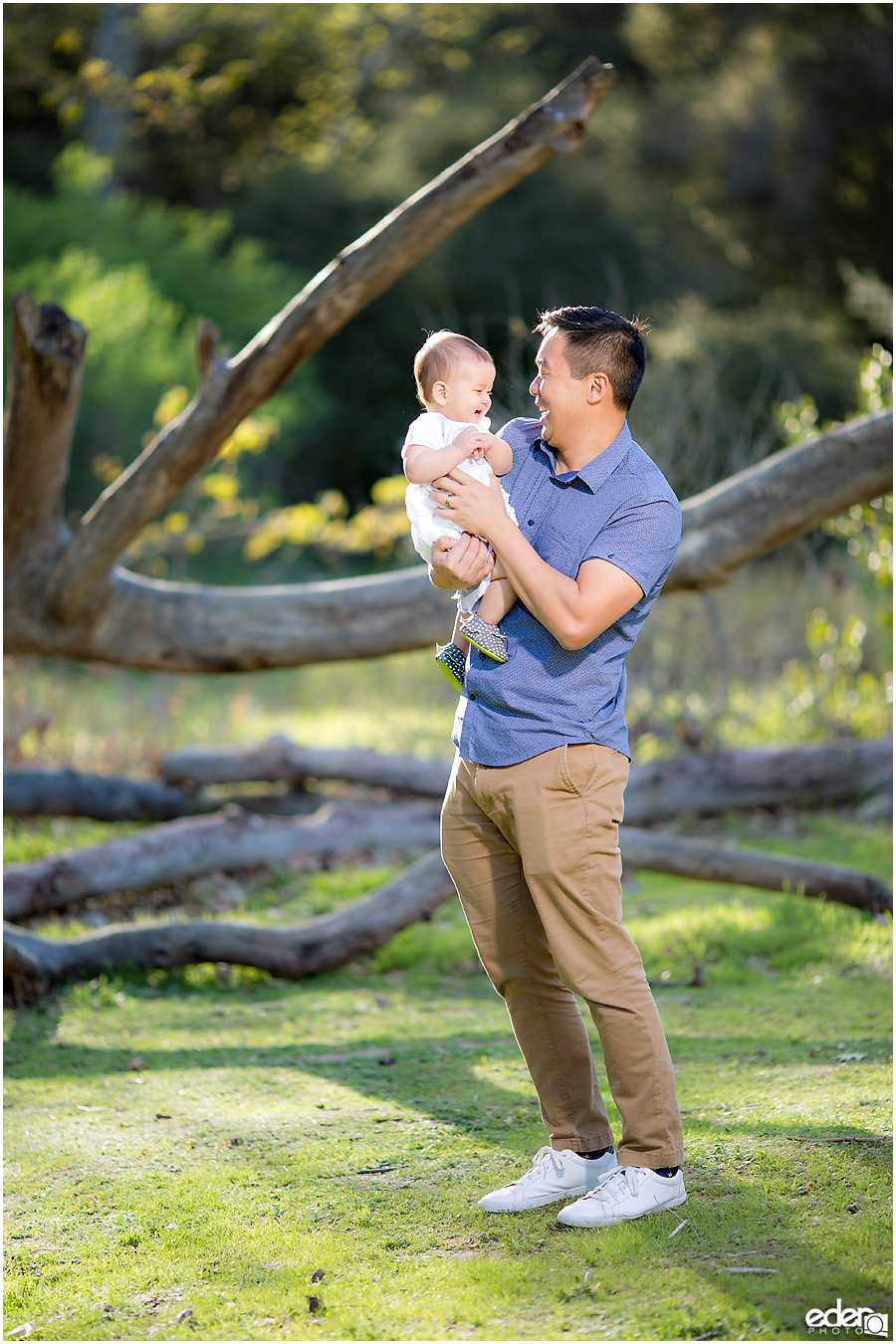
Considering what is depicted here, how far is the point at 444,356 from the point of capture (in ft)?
8.88

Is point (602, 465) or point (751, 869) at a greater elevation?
point (602, 465)

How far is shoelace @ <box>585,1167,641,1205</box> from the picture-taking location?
265cm

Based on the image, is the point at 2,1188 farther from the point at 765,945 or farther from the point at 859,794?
the point at 859,794

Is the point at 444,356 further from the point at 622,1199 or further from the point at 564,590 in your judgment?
the point at 622,1199

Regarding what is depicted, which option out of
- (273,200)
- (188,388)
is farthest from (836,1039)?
(273,200)

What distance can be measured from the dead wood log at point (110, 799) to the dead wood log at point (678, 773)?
151mm

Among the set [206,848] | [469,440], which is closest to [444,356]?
[469,440]

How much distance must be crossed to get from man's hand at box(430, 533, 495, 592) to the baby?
0.8 inches

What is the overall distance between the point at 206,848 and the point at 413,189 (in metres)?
17.3

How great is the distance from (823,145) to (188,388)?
13159 mm

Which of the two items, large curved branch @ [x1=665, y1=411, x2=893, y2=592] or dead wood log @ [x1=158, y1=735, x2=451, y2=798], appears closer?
large curved branch @ [x1=665, y1=411, x2=893, y2=592]

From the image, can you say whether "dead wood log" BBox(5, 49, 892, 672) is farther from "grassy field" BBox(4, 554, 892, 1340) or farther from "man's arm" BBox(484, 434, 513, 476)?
"man's arm" BBox(484, 434, 513, 476)

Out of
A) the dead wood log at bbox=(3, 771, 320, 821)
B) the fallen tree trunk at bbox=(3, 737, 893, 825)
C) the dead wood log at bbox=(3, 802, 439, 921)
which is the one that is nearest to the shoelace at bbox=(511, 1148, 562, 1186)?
the dead wood log at bbox=(3, 802, 439, 921)

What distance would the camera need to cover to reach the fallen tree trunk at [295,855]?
5137 mm
